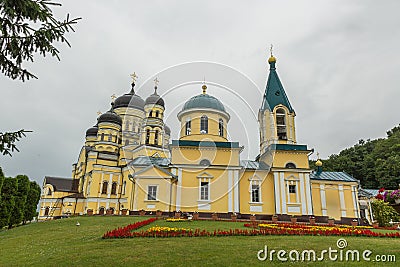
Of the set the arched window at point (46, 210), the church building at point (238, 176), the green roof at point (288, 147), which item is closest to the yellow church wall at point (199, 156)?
the church building at point (238, 176)

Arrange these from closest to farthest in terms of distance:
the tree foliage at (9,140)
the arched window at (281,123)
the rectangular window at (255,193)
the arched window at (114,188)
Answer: the tree foliage at (9,140), the rectangular window at (255,193), the arched window at (281,123), the arched window at (114,188)

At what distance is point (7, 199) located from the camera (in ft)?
57.4

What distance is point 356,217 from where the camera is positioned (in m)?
23.6

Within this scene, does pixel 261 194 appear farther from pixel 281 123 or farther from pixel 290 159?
pixel 281 123

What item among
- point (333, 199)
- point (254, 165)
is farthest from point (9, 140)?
point (333, 199)

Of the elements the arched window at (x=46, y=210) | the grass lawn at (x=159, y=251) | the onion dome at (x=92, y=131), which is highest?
the onion dome at (x=92, y=131)

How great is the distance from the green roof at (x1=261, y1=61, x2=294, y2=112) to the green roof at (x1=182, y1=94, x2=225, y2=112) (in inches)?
160

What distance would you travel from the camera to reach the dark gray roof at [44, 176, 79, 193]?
38.2m

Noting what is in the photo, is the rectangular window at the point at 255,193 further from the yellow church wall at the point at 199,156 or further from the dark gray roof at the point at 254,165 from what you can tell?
the yellow church wall at the point at 199,156

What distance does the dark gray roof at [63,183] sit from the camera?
38.2 metres

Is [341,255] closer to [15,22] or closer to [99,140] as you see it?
[15,22]

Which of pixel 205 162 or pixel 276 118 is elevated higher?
pixel 276 118

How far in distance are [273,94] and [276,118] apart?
2392 mm

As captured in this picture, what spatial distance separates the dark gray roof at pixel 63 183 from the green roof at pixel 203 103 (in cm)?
2282
